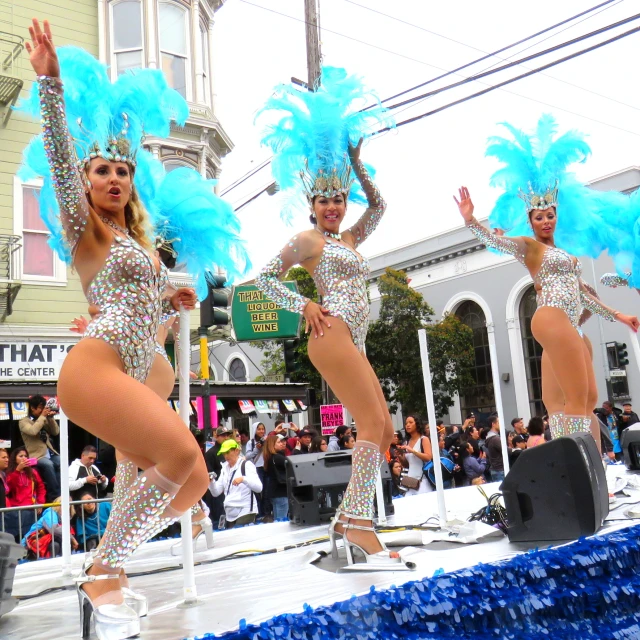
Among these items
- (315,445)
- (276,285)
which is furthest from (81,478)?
(276,285)

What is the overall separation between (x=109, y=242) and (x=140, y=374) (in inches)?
20.0

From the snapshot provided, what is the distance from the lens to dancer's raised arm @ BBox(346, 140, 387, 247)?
3.90 m

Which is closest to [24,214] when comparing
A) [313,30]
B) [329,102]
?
[313,30]

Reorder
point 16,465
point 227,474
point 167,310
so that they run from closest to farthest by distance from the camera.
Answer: point 167,310
point 16,465
point 227,474

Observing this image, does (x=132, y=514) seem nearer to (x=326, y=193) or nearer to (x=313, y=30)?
(x=326, y=193)

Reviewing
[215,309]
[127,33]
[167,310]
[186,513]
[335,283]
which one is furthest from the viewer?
[127,33]

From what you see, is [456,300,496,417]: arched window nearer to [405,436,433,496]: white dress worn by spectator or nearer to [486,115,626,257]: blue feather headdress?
[405,436,433,496]: white dress worn by spectator

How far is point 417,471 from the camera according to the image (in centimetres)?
779

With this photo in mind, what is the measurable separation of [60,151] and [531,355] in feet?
76.6

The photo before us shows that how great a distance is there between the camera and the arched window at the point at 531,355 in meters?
23.9

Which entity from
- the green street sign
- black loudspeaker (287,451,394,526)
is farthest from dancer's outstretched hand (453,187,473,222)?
the green street sign

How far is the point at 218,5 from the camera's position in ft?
55.5

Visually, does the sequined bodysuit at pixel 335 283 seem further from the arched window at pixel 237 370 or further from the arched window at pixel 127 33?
the arched window at pixel 237 370

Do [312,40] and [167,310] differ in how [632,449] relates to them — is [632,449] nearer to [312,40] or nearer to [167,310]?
[167,310]
